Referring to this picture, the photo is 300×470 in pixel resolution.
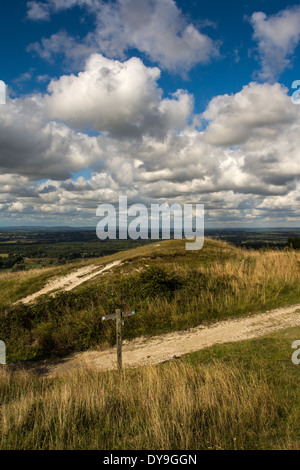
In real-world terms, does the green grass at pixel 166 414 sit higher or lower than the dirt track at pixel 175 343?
higher

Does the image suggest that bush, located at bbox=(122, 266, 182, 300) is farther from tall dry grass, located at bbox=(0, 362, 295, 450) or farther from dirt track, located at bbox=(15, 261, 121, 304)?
tall dry grass, located at bbox=(0, 362, 295, 450)

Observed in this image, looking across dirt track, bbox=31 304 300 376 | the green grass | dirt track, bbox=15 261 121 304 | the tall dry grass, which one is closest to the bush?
dirt track, bbox=31 304 300 376

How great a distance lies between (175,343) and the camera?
9477 millimetres

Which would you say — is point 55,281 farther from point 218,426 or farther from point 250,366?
point 218,426

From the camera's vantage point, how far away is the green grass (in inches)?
153

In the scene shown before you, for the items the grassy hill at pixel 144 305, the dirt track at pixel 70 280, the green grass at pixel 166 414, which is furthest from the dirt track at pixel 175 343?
the dirt track at pixel 70 280

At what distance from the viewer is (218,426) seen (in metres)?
4.19

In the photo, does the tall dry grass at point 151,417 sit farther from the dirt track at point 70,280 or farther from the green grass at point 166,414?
the dirt track at point 70,280

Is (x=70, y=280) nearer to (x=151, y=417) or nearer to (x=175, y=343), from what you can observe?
(x=175, y=343)

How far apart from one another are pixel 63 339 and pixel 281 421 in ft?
27.7

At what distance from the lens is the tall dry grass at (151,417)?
3.88m

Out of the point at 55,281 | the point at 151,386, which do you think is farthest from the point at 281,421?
the point at 55,281

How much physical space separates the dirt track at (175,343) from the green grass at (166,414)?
7.95ft

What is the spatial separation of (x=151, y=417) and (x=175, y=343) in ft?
17.0
